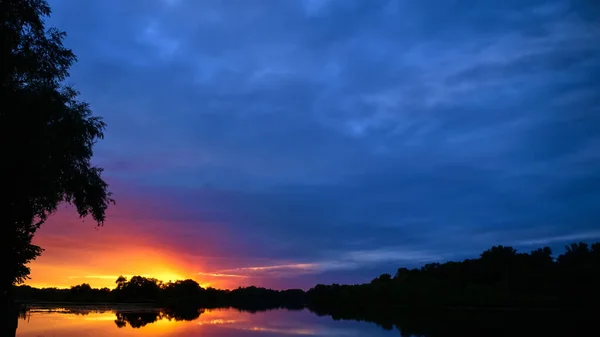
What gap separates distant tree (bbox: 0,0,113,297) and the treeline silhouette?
7912 centimetres

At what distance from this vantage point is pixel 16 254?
63.5ft

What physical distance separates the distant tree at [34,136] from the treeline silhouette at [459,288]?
79.1 m

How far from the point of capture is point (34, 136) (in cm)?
1561

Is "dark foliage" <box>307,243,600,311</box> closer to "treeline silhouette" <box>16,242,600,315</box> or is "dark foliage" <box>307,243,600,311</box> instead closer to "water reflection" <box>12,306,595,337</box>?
"treeline silhouette" <box>16,242,600,315</box>

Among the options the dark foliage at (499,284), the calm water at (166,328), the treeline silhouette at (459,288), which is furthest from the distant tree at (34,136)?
the dark foliage at (499,284)

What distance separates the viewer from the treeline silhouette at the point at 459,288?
4070 inches

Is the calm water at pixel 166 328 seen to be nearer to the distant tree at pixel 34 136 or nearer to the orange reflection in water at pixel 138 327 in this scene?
the orange reflection in water at pixel 138 327

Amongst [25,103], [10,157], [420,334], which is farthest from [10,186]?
[420,334]

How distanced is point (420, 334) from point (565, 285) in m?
70.9

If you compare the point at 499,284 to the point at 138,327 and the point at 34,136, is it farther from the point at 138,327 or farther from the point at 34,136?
the point at 34,136

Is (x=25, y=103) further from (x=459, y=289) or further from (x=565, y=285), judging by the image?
(x=459, y=289)

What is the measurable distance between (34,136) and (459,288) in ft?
427

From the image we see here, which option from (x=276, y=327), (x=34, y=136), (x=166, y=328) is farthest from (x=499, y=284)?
(x=34, y=136)

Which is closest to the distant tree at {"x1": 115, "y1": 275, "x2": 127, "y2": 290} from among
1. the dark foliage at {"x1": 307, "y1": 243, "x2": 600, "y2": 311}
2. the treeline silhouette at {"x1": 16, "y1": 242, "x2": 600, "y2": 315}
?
the treeline silhouette at {"x1": 16, "y1": 242, "x2": 600, "y2": 315}
